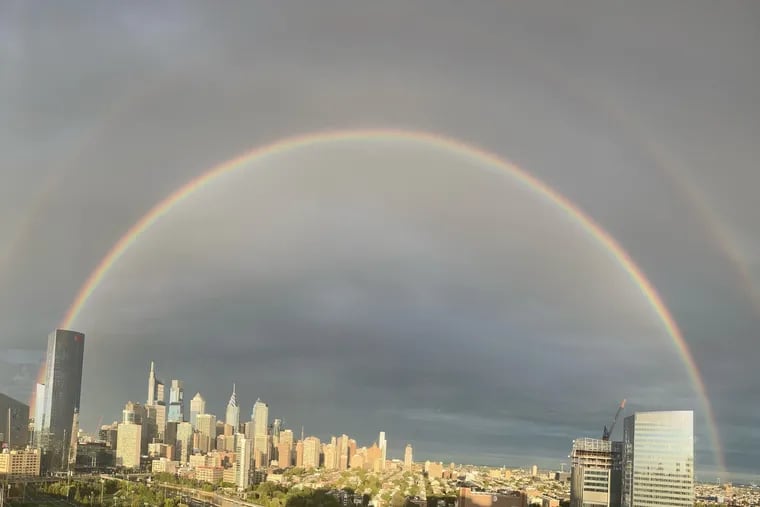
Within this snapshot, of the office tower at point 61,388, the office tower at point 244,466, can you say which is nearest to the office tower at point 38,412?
the office tower at point 61,388

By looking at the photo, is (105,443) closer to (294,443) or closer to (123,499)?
(294,443)

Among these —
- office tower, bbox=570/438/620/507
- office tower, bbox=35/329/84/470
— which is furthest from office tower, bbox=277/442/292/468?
office tower, bbox=570/438/620/507

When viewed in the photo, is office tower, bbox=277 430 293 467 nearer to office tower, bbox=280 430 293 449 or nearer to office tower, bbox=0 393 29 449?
office tower, bbox=280 430 293 449

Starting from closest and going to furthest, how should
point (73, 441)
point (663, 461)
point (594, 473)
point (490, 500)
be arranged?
point (490, 500), point (663, 461), point (594, 473), point (73, 441)

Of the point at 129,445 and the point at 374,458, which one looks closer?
the point at 374,458

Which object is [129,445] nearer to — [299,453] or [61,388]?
[61,388]

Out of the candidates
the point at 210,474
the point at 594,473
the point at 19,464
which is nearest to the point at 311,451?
the point at 210,474

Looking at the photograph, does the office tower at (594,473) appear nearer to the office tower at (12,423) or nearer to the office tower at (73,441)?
the office tower at (73,441)
